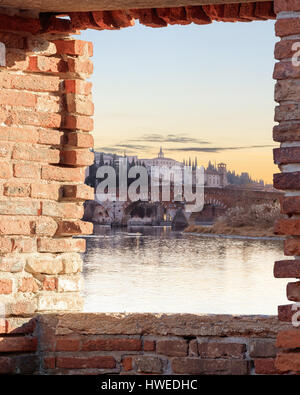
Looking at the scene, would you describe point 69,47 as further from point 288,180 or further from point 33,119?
point 288,180

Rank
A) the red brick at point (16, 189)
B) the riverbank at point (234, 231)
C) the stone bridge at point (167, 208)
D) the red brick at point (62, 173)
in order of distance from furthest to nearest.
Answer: the stone bridge at point (167, 208) < the riverbank at point (234, 231) < the red brick at point (62, 173) < the red brick at point (16, 189)

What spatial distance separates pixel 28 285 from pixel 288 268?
4.08 feet

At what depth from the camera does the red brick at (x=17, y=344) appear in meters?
3.05

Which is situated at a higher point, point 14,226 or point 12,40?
point 12,40

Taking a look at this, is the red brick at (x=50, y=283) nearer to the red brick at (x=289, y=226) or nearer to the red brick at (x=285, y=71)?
the red brick at (x=289, y=226)

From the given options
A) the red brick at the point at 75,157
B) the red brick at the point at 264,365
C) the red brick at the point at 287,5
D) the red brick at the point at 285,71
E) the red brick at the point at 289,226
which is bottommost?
the red brick at the point at 264,365

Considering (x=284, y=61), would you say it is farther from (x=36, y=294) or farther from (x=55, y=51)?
(x=36, y=294)

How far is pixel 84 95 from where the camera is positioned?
129 inches

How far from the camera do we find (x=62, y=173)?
127 inches

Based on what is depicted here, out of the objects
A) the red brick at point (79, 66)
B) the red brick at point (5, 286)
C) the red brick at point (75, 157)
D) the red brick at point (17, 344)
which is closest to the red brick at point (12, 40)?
the red brick at point (79, 66)

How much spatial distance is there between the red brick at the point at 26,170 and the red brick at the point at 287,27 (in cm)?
129

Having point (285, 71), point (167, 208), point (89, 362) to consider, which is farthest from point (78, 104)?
point (167, 208)

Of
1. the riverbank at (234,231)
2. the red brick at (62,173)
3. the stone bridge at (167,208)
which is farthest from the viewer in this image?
the stone bridge at (167,208)

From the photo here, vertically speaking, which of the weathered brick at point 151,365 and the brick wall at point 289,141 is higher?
the brick wall at point 289,141
